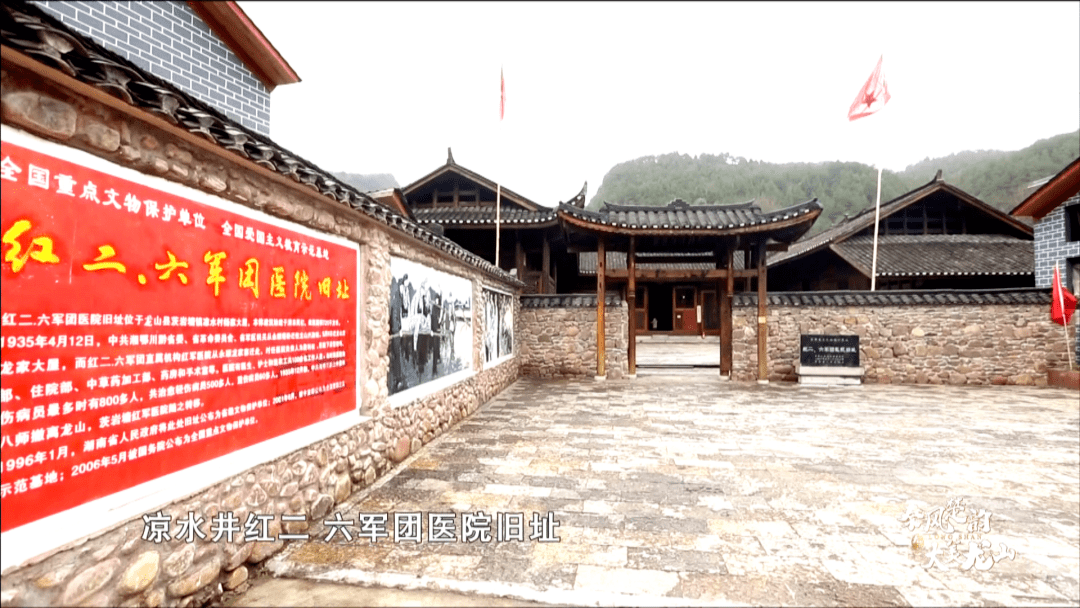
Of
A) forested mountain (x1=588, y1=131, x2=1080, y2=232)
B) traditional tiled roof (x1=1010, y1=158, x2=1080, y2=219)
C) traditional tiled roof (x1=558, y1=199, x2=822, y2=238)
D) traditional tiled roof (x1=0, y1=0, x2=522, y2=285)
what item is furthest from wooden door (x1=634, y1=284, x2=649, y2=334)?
forested mountain (x1=588, y1=131, x2=1080, y2=232)

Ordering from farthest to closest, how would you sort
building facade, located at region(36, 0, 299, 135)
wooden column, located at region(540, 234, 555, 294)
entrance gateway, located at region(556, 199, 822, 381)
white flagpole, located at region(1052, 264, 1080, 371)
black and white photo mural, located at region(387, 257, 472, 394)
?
wooden column, located at region(540, 234, 555, 294) < entrance gateway, located at region(556, 199, 822, 381) < white flagpole, located at region(1052, 264, 1080, 371) < building facade, located at region(36, 0, 299, 135) < black and white photo mural, located at region(387, 257, 472, 394)

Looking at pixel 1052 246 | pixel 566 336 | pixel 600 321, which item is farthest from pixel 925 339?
pixel 566 336

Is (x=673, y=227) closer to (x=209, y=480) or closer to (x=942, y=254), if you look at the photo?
(x=209, y=480)

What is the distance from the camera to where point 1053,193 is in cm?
1159

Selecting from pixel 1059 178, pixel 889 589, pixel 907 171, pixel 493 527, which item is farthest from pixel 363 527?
pixel 907 171

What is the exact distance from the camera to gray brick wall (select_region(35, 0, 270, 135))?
5.23 meters

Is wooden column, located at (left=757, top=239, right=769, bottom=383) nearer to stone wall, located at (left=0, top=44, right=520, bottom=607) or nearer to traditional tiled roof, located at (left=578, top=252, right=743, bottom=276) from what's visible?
traditional tiled roof, located at (left=578, top=252, right=743, bottom=276)

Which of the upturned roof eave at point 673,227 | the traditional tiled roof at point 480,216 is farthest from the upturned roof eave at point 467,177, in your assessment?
the upturned roof eave at point 673,227

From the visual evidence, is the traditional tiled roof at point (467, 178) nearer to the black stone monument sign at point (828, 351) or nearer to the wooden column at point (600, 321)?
the wooden column at point (600, 321)

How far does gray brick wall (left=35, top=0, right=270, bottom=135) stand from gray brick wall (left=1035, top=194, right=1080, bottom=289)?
1869 cm

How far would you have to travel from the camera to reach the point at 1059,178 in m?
11.2

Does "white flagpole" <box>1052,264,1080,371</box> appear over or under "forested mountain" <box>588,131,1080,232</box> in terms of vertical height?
under

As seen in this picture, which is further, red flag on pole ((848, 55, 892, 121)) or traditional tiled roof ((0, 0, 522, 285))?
red flag on pole ((848, 55, 892, 121))

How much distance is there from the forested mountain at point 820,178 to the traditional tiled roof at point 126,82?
4492 centimetres
